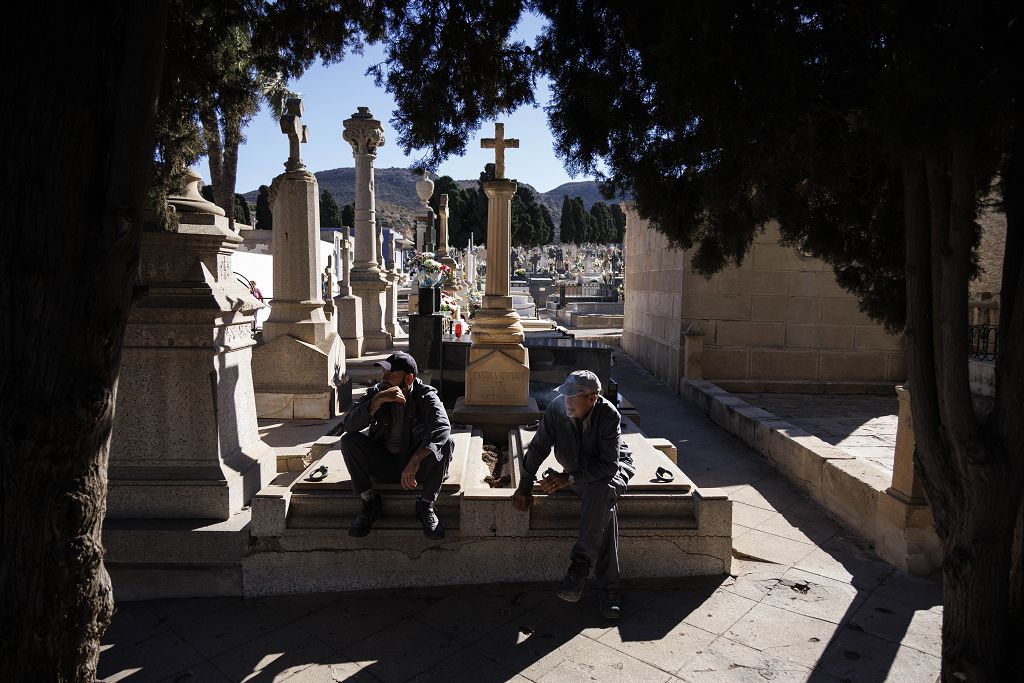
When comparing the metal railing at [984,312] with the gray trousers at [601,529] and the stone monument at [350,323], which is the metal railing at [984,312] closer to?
the gray trousers at [601,529]

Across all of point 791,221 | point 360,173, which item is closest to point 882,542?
point 791,221

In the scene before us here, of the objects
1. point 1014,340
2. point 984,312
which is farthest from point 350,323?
point 984,312

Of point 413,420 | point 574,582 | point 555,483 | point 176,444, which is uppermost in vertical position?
point 413,420

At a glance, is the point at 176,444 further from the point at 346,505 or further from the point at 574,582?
the point at 574,582

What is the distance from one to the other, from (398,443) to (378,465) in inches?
7.7

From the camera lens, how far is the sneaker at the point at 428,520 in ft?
13.6

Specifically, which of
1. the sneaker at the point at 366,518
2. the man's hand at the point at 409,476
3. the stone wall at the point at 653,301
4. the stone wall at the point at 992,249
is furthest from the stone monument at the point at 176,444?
the stone wall at the point at 992,249

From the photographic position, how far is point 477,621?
3.88 meters

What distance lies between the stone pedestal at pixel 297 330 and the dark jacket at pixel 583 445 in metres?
5.25

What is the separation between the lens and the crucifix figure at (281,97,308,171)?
9023mm

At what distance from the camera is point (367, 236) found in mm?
15133

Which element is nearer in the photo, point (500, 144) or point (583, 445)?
point (583, 445)

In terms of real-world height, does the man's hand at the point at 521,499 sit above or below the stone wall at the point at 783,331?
below

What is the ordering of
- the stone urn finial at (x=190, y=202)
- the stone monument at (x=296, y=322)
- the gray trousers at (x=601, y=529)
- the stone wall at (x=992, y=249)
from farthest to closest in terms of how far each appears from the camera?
the stone wall at (x=992, y=249) → the stone monument at (x=296, y=322) → the stone urn finial at (x=190, y=202) → the gray trousers at (x=601, y=529)
